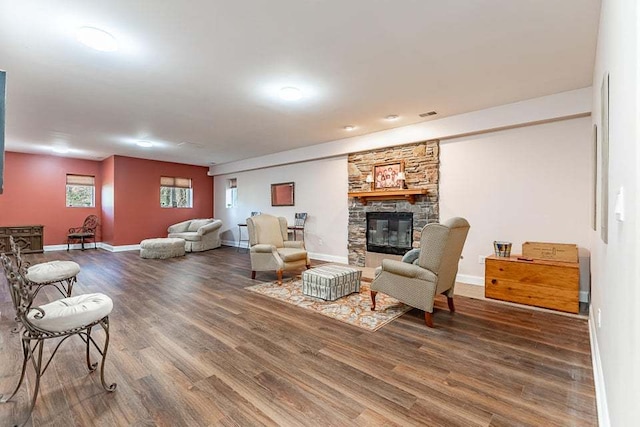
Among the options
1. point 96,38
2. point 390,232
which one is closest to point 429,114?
point 390,232

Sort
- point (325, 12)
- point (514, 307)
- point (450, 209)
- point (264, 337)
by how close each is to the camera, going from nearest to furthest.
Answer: point (325, 12) → point (264, 337) → point (514, 307) → point (450, 209)

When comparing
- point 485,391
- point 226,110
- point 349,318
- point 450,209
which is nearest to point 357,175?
point 450,209

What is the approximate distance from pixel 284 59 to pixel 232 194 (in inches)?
274

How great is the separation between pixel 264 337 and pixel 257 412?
988mm

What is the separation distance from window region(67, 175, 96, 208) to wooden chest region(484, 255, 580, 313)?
389 inches

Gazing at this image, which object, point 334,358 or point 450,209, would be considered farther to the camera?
point 450,209

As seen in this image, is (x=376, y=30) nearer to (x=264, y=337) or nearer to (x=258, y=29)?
(x=258, y=29)

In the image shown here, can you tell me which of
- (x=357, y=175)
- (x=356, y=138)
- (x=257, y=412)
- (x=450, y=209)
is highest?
(x=356, y=138)

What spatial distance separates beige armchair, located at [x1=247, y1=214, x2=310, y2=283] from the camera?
4.63m

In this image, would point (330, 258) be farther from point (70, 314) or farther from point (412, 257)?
point (70, 314)

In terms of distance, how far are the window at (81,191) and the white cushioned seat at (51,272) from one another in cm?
635

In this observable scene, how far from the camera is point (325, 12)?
221 cm

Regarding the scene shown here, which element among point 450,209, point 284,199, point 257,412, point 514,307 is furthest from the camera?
point 284,199

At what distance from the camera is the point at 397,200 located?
216 inches
